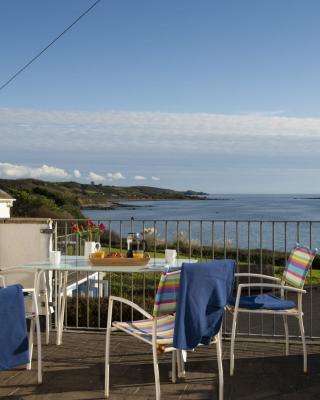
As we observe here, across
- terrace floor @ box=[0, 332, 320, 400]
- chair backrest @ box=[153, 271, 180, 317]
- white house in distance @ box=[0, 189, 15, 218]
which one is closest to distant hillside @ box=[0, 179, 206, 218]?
white house in distance @ box=[0, 189, 15, 218]

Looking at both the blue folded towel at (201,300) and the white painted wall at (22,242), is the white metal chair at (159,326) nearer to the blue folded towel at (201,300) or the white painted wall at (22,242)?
the blue folded towel at (201,300)

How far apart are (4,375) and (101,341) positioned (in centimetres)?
126

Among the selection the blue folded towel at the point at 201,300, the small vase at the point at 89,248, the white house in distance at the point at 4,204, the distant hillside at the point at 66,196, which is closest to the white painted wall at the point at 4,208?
the white house in distance at the point at 4,204

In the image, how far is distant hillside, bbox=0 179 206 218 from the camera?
33.8 meters

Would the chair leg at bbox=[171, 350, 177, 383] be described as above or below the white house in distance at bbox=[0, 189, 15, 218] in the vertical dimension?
below

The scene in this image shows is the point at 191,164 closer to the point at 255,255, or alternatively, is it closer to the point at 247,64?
the point at 255,255

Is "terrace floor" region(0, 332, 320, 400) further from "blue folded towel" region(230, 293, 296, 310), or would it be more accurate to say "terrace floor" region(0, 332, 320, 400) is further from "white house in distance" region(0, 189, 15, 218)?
"white house in distance" region(0, 189, 15, 218)

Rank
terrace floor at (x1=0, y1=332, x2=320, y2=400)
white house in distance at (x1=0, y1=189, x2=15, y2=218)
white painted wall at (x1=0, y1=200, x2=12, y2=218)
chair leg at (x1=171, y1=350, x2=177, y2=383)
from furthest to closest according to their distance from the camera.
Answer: white house in distance at (x1=0, y1=189, x2=15, y2=218)
white painted wall at (x1=0, y1=200, x2=12, y2=218)
chair leg at (x1=171, y1=350, x2=177, y2=383)
terrace floor at (x1=0, y1=332, x2=320, y2=400)

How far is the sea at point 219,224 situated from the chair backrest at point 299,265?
0.49 metres

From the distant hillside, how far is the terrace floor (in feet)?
82.3

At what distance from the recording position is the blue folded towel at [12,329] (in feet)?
11.5

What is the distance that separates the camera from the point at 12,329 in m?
3.54

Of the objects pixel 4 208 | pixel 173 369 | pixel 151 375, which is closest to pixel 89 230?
pixel 151 375

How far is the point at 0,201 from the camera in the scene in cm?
2319
